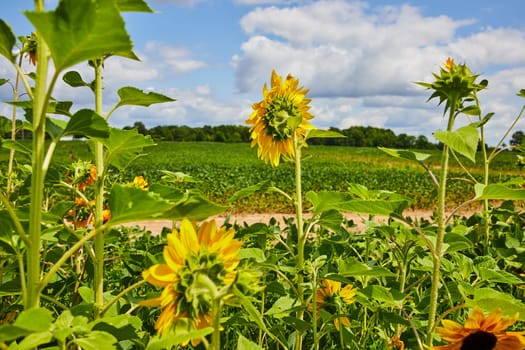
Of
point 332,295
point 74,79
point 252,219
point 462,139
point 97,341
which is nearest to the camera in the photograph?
point 97,341

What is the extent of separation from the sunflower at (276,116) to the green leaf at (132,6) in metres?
0.69

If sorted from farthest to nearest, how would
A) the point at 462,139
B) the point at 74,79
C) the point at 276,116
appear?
the point at 276,116
the point at 74,79
the point at 462,139

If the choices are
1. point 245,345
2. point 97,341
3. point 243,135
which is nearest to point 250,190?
point 245,345

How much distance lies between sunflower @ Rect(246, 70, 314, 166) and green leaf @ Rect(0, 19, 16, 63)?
835 mm

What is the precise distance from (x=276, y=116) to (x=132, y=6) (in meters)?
0.73

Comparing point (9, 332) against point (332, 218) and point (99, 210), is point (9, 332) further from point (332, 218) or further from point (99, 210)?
point (332, 218)

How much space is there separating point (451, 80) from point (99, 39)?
82 centimetres

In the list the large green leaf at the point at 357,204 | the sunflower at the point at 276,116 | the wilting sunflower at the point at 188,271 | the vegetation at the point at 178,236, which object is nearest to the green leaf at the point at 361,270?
the vegetation at the point at 178,236

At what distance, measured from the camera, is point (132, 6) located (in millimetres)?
980

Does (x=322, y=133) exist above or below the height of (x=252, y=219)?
above

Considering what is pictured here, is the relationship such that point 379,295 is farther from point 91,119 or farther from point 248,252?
point 91,119

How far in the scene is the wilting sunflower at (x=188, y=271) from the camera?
856mm

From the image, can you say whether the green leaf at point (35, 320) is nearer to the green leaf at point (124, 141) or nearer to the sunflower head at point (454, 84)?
the green leaf at point (124, 141)

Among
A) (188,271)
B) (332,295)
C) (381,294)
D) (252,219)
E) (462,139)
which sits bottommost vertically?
(252,219)
